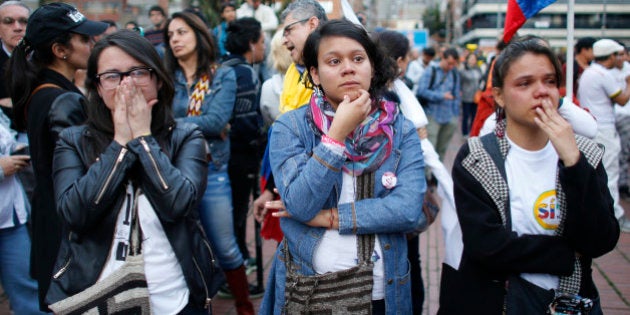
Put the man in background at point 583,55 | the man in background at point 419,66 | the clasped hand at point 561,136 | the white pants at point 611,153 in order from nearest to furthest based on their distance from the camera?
the clasped hand at point 561,136
the white pants at point 611,153
the man in background at point 583,55
the man in background at point 419,66

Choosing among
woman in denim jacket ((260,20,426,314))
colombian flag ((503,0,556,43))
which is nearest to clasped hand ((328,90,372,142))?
woman in denim jacket ((260,20,426,314))

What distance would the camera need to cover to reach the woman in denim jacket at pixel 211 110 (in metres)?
3.95

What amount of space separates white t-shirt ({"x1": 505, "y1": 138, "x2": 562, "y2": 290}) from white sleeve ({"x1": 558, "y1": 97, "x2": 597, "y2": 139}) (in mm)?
A: 470

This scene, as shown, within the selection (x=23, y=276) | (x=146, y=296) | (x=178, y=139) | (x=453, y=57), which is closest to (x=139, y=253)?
(x=146, y=296)

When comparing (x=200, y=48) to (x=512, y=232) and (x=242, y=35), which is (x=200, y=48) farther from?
(x=512, y=232)

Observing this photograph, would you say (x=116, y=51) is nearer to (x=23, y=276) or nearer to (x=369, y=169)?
(x=369, y=169)

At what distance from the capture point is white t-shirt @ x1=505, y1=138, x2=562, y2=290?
7.27 feet

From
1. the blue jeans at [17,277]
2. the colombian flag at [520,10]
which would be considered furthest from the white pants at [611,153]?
the blue jeans at [17,277]

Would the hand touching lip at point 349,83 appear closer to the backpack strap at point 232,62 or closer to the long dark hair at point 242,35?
the backpack strap at point 232,62

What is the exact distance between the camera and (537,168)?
227 cm

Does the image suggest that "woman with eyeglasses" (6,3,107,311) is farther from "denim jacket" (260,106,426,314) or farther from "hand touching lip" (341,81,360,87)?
"hand touching lip" (341,81,360,87)

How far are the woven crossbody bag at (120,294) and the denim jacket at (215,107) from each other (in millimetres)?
1757

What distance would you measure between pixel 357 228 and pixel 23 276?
2.27 meters

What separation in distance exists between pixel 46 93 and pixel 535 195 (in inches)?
92.2
